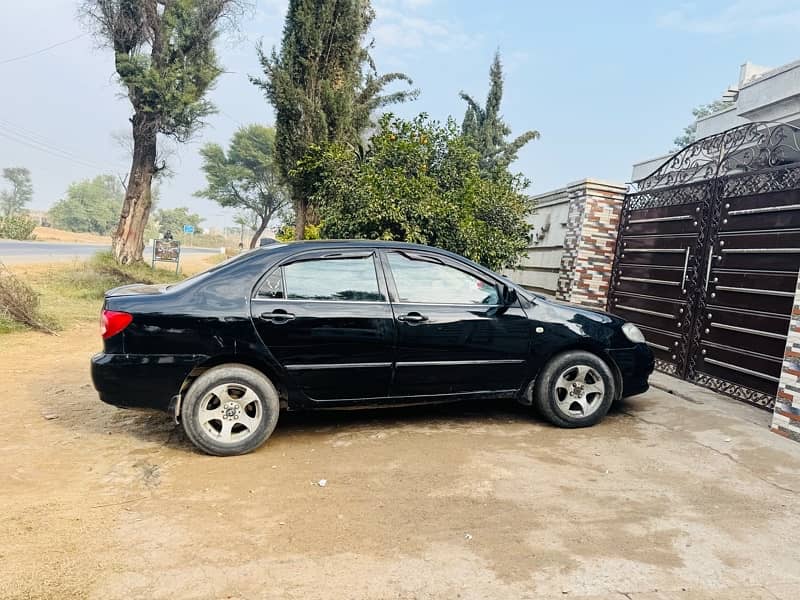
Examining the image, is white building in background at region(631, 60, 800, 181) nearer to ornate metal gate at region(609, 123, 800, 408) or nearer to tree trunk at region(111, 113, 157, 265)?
ornate metal gate at region(609, 123, 800, 408)

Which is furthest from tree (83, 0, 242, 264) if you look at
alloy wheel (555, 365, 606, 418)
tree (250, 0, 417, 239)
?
alloy wheel (555, 365, 606, 418)

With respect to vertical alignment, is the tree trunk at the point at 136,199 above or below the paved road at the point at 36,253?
above

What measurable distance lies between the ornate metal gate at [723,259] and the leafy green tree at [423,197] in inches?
79.3

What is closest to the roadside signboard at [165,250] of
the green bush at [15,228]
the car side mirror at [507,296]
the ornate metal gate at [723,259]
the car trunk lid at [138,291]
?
the car trunk lid at [138,291]

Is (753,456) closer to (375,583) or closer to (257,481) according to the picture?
(375,583)

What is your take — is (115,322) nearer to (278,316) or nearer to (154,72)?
(278,316)

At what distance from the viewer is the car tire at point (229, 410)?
11.9 ft

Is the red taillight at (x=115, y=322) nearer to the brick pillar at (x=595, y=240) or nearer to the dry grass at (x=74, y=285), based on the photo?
the dry grass at (x=74, y=285)

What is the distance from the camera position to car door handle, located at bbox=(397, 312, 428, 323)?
399 centimetres

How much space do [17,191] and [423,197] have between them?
9127 centimetres

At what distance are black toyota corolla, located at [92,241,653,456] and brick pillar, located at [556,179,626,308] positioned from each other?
12.4 ft

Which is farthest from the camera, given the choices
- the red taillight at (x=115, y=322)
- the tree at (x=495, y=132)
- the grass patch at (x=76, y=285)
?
→ the tree at (x=495, y=132)

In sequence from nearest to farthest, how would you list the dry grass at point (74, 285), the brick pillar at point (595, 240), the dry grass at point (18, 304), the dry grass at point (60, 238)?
the dry grass at point (18, 304) < the brick pillar at point (595, 240) < the dry grass at point (74, 285) < the dry grass at point (60, 238)

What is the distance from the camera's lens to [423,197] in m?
7.47
